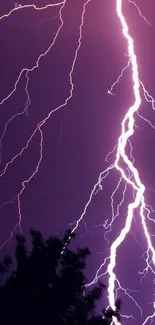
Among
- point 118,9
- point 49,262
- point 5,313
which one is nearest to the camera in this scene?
point 5,313

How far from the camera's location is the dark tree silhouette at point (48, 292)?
6082mm

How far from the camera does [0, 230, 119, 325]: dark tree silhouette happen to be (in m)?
6.08

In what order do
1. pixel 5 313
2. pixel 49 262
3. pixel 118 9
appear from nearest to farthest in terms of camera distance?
pixel 5 313, pixel 49 262, pixel 118 9

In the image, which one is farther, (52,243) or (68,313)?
(52,243)

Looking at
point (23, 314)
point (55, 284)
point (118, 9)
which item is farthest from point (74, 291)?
point (118, 9)

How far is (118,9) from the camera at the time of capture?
14.8m

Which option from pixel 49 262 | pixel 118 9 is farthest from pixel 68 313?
pixel 118 9

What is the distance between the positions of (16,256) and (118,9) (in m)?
9.85

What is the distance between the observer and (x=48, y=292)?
617cm

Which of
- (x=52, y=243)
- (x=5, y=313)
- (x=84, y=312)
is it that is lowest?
(x=5, y=313)

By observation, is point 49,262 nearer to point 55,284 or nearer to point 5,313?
point 55,284

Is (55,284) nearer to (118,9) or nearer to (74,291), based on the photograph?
(74,291)

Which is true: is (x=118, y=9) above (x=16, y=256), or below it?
above

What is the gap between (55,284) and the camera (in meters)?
6.24
